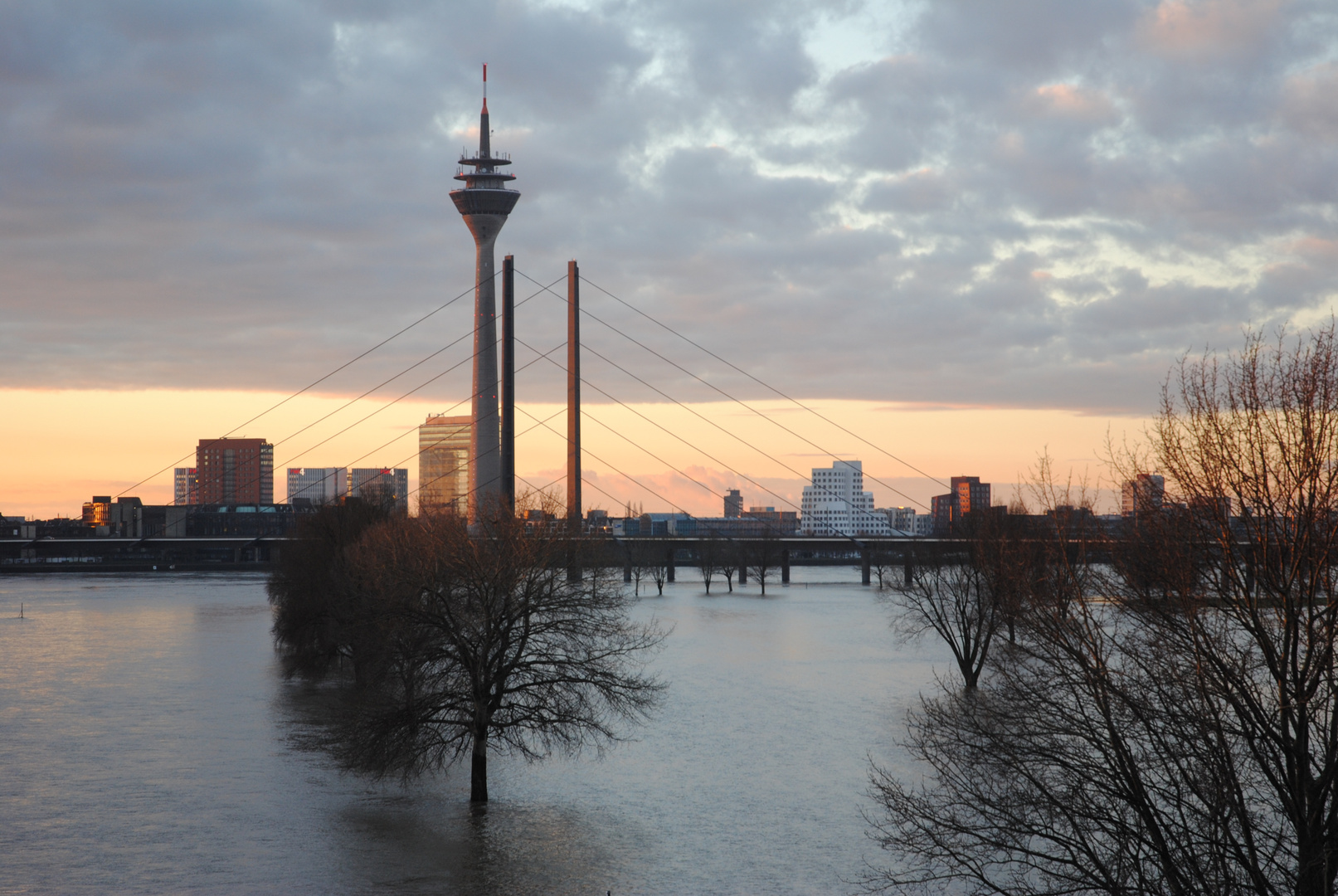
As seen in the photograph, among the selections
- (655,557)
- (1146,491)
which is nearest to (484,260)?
(655,557)

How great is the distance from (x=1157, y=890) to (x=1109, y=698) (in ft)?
8.13

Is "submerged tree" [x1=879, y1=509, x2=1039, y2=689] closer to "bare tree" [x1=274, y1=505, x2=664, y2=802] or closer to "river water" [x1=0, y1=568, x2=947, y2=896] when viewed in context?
"river water" [x1=0, y1=568, x2=947, y2=896]

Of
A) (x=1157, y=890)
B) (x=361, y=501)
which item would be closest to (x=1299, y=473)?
(x=1157, y=890)

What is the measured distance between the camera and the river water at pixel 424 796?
20438 millimetres

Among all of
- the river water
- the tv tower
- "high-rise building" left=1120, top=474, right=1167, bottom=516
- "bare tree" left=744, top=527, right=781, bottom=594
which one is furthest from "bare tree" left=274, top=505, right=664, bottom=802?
the tv tower

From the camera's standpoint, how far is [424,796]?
87.1ft

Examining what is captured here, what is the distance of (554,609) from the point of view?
2603 cm

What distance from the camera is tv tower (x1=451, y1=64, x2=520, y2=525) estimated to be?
487ft

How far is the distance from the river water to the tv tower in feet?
326

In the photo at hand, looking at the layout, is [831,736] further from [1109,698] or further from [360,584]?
[1109,698]

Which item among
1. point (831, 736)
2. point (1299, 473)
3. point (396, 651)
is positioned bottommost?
point (831, 736)

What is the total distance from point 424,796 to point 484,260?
145 metres

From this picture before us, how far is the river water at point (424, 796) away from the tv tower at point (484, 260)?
99350 mm

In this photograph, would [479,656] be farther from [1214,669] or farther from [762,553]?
[762,553]
